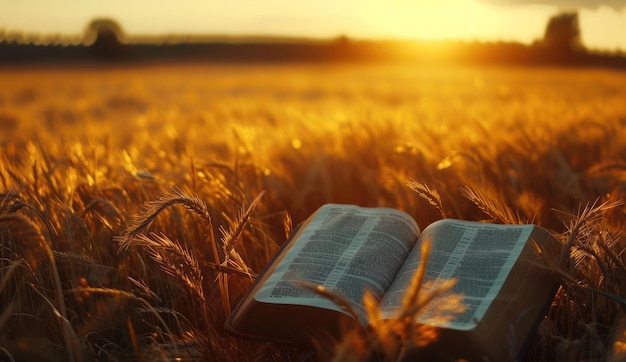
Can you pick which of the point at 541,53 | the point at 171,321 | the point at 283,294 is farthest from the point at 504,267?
the point at 541,53

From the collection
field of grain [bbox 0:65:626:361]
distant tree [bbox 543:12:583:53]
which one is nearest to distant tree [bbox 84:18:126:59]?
distant tree [bbox 543:12:583:53]

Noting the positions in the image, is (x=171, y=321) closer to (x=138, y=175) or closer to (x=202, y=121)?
(x=138, y=175)

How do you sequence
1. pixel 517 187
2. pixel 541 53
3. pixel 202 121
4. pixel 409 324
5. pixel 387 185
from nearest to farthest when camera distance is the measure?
pixel 409 324 < pixel 387 185 < pixel 517 187 < pixel 202 121 < pixel 541 53

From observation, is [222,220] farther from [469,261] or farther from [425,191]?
[469,261]

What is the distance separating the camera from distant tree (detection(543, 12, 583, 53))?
148ft

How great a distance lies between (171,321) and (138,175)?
1.44 feet

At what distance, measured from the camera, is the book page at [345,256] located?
131 centimetres

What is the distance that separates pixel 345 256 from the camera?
140 cm

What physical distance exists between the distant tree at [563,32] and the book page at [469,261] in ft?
152

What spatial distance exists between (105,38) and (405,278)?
179ft

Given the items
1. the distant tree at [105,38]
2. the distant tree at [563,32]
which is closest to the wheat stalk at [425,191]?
the distant tree at [563,32]

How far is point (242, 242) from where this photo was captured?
75.2 inches

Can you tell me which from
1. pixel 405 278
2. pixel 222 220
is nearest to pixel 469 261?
pixel 405 278

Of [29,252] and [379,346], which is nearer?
[379,346]
